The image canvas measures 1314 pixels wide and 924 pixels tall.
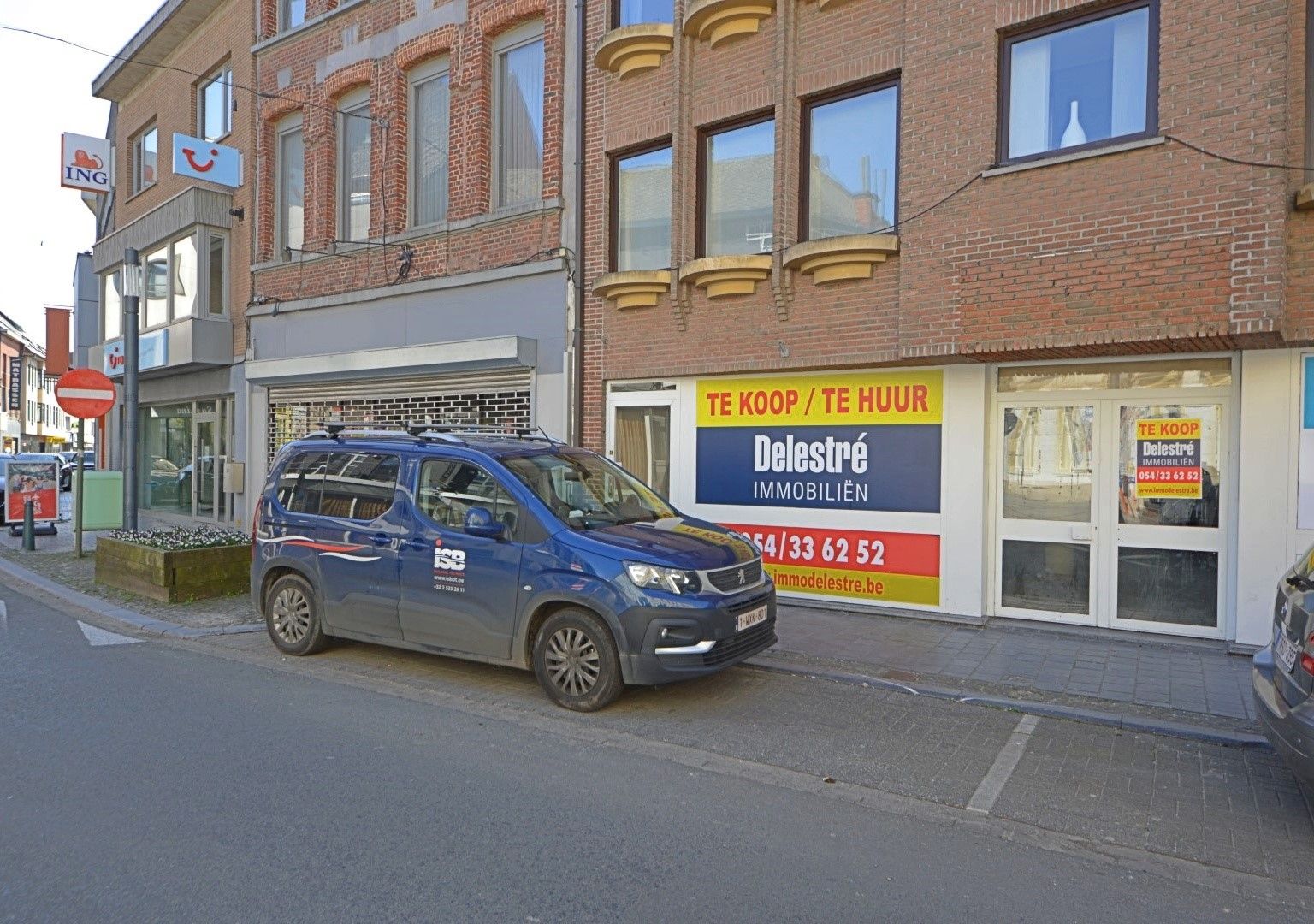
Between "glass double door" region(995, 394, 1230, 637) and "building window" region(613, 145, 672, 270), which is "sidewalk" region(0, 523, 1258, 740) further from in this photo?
"building window" region(613, 145, 672, 270)

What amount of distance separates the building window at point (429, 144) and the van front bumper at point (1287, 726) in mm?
11997

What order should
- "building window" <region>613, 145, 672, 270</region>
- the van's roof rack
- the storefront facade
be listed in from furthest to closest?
"building window" <region>613, 145, 672, 270</region>
the storefront facade
the van's roof rack

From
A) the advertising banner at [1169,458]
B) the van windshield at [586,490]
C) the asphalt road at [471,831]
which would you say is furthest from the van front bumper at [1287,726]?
the advertising banner at [1169,458]

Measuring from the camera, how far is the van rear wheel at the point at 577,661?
19.2 ft

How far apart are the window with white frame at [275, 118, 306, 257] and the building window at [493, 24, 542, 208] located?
485 cm

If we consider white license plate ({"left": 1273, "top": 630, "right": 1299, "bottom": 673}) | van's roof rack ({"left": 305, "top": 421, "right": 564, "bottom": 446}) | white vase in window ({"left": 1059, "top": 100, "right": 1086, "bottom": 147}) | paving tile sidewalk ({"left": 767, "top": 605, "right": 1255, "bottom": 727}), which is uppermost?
white vase in window ({"left": 1059, "top": 100, "right": 1086, "bottom": 147})

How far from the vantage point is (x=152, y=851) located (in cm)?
379

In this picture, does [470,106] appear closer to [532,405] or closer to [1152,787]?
[532,405]

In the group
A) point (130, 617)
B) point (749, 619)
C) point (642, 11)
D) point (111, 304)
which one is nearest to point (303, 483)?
point (130, 617)

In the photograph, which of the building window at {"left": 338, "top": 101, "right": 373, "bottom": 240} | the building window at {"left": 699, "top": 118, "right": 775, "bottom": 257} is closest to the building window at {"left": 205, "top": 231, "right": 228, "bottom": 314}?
the building window at {"left": 338, "top": 101, "right": 373, "bottom": 240}

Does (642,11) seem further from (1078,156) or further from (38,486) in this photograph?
(38,486)

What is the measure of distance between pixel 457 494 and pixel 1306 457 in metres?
6.83

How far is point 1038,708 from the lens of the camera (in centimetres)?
615

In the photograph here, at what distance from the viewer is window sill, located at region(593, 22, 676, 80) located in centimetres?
1057
